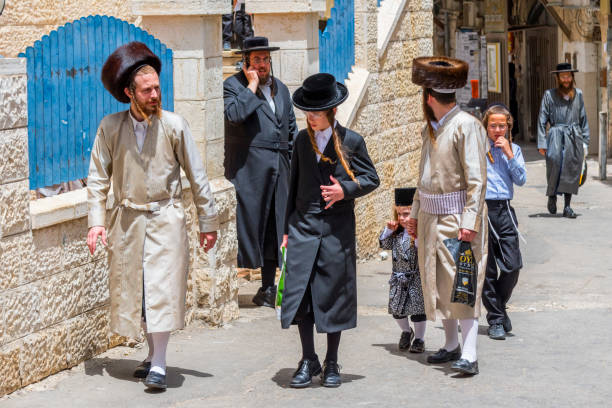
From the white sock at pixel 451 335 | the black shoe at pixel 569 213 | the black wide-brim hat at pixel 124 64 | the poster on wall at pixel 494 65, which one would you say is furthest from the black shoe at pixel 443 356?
the poster on wall at pixel 494 65

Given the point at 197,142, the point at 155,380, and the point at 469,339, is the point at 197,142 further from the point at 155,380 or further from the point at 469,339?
the point at 469,339

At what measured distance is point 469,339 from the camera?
7062 mm

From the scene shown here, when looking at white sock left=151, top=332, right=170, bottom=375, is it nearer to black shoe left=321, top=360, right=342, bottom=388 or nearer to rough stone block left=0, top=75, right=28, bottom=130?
black shoe left=321, top=360, right=342, bottom=388

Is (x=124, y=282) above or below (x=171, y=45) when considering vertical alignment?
below

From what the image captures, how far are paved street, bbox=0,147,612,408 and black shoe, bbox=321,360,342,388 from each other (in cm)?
5

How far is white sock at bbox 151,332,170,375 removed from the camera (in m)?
6.72

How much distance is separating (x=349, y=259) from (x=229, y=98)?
8.75 feet

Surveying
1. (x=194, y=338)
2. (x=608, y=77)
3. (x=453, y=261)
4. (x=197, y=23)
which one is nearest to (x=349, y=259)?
(x=453, y=261)

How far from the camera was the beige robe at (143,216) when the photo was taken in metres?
6.71

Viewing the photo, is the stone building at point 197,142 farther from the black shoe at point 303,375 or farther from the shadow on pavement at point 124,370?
the black shoe at point 303,375

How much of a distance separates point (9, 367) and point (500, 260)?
133 inches

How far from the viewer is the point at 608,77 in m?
19.3

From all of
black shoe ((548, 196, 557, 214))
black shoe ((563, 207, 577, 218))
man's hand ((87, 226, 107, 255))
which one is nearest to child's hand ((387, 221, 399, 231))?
man's hand ((87, 226, 107, 255))

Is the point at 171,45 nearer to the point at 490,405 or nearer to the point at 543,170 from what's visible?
the point at 490,405
